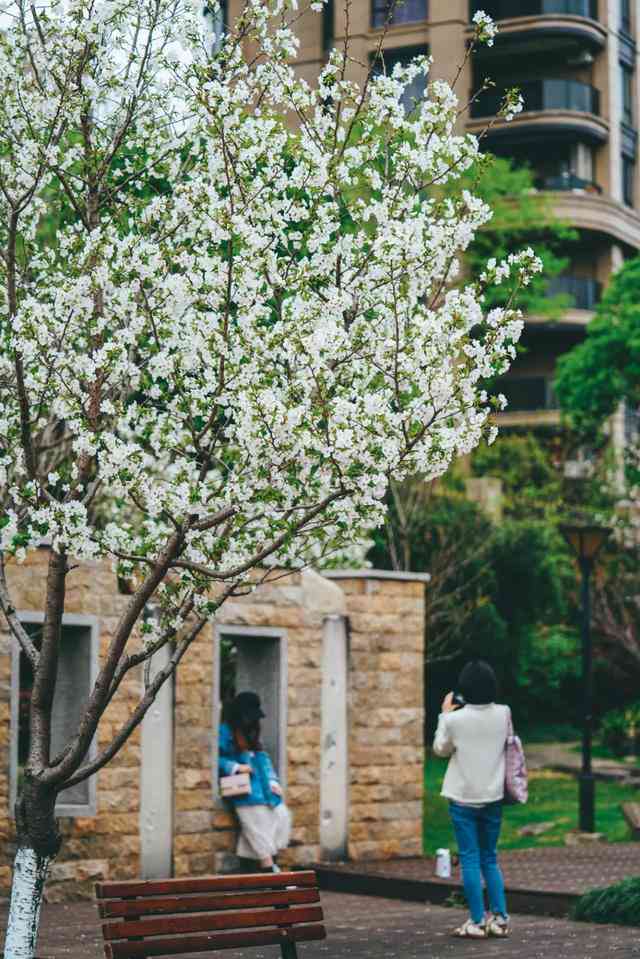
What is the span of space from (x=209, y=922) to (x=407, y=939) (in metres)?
3.51

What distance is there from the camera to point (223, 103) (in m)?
9.34

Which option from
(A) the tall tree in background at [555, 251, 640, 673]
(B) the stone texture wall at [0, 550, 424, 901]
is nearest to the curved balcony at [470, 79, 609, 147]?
(A) the tall tree in background at [555, 251, 640, 673]

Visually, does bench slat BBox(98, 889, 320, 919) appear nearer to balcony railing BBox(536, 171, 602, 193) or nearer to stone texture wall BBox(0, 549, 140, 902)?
stone texture wall BBox(0, 549, 140, 902)

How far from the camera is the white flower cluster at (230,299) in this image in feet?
29.5

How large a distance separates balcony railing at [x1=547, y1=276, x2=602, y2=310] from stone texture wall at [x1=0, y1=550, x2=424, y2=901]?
125 feet

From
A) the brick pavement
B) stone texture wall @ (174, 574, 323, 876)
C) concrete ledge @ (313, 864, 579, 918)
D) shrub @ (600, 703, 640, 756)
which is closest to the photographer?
concrete ledge @ (313, 864, 579, 918)

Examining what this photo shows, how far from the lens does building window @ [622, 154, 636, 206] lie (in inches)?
2288

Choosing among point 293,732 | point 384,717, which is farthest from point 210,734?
point 384,717

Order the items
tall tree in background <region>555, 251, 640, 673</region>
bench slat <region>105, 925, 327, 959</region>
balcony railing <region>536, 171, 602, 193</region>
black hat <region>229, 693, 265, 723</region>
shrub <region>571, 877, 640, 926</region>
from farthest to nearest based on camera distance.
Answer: balcony railing <region>536, 171, 602, 193</region>
tall tree in background <region>555, 251, 640, 673</region>
black hat <region>229, 693, 265, 723</region>
shrub <region>571, 877, 640, 926</region>
bench slat <region>105, 925, 327, 959</region>

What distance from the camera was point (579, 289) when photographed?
55.2 metres

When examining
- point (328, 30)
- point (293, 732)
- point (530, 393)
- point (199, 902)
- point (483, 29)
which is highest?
point (328, 30)

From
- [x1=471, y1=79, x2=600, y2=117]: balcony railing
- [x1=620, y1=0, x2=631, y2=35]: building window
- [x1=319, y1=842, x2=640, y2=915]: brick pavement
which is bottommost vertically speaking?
[x1=319, y1=842, x2=640, y2=915]: brick pavement

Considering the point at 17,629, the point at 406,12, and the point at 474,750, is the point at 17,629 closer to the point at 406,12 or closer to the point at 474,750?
the point at 474,750

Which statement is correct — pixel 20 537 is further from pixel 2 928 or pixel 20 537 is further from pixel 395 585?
pixel 395 585
